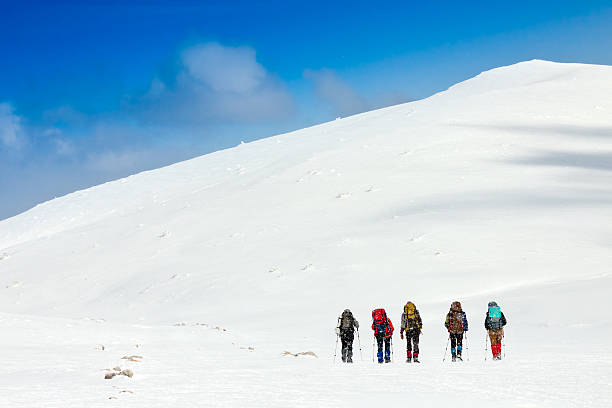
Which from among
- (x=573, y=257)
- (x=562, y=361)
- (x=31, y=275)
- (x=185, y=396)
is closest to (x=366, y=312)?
(x=573, y=257)

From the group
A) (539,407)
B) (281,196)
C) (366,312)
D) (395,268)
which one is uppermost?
(281,196)

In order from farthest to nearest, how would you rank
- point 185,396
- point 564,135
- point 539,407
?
point 564,135 < point 185,396 < point 539,407

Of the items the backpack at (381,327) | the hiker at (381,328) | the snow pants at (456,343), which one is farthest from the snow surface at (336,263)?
the snow pants at (456,343)

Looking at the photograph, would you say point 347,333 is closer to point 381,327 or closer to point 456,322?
point 381,327

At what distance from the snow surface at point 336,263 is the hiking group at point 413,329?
46 centimetres

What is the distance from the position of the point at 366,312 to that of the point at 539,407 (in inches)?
635

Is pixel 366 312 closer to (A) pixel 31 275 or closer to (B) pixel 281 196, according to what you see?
(B) pixel 281 196

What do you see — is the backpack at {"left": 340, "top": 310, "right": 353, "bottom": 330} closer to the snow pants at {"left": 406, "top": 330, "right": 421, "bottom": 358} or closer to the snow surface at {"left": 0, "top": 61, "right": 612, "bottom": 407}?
the snow surface at {"left": 0, "top": 61, "right": 612, "bottom": 407}

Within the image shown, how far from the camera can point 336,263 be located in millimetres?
31219

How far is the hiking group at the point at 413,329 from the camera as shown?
14539 millimetres

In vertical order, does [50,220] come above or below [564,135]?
below

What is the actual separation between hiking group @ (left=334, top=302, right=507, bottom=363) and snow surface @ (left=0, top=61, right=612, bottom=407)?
46 cm

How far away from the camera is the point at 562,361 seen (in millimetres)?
13094

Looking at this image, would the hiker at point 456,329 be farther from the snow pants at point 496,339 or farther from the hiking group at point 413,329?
the snow pants at point 496,339
